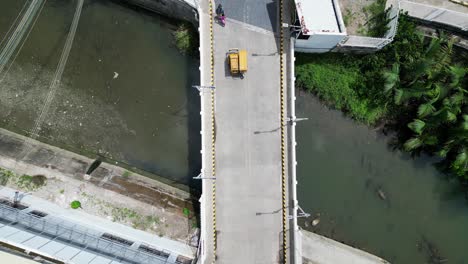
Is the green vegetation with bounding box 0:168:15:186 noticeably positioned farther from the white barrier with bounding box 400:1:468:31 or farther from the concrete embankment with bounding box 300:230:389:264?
the white barrier with bounding box 400:1:468:31

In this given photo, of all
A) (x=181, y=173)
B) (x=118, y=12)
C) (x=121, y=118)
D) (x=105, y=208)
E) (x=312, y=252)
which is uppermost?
(x=118, y=12)

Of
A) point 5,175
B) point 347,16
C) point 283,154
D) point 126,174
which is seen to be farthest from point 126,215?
point 347,16

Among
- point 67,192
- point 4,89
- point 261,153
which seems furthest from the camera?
point 4,89

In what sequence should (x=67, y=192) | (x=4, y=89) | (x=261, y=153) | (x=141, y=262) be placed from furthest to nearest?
(x=4, y=89), (x=67, y=192), (x=261, y=153), (x=141, y=262)

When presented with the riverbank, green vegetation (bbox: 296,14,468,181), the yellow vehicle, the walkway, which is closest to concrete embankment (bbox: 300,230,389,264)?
the walkway

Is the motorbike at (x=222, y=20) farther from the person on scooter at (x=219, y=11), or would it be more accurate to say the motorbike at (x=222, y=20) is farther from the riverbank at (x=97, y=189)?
the riverbank at (x=97, y=189)

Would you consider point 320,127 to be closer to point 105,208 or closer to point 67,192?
point 105,208

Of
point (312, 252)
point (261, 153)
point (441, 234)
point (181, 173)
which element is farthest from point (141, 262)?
point (441, 234)
